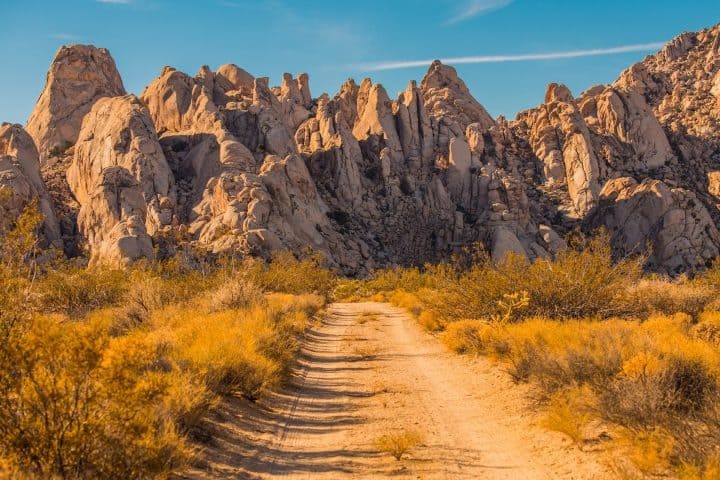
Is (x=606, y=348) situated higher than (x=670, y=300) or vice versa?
(x=606, y=348)

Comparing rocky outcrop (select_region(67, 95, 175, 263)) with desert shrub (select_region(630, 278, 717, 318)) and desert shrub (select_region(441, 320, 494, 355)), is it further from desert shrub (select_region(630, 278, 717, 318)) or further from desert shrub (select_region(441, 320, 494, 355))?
desert shrub (select_region(630, 278, 717, 318))

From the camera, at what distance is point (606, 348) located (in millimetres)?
8336

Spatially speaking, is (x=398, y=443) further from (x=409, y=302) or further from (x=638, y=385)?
(x=409, y=302)

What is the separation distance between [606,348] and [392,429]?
12.7ft

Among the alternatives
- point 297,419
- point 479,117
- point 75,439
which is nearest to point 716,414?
point 297,419

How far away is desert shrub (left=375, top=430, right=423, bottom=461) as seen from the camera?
21.5 ft

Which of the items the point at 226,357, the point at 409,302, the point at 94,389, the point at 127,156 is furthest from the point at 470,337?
the point at 127,156

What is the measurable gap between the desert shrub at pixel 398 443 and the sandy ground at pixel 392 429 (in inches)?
3.8

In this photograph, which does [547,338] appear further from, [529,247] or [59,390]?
[529,247]

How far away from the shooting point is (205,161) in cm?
6091

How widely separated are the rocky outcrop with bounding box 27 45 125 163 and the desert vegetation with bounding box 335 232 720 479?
72.5m

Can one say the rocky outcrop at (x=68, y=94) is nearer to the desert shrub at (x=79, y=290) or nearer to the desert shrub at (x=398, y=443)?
the desert shrub at (x=79, y=290)

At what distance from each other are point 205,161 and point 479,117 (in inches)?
2227

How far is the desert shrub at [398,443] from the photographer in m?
6.54
